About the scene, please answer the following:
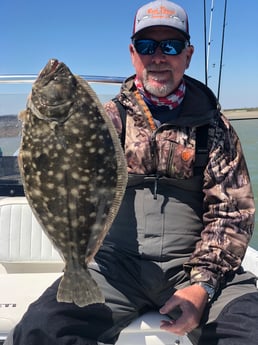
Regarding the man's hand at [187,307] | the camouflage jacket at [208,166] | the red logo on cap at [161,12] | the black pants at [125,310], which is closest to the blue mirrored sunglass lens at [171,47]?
the red logo on cap at [161,12]

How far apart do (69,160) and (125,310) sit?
43.8 inches

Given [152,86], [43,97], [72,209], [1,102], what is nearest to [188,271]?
[72,209]

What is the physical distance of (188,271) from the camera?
101 inches

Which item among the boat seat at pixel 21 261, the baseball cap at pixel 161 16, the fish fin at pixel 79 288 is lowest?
the boat seat at pixel 21 261

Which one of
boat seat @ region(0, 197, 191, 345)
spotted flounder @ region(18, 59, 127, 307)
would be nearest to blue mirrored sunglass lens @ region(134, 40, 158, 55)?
spotted flounder @ region(18, 59, 127, 307)

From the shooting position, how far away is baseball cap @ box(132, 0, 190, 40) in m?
2.69

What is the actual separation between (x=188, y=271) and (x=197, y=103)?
1051 millimetres

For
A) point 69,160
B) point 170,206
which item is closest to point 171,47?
point 170,206

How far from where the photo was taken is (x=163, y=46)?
271cm

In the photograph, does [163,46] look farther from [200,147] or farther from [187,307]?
[187,307]

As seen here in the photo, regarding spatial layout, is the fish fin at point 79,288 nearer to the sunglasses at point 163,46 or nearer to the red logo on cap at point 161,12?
the sunglasses at point 163,46

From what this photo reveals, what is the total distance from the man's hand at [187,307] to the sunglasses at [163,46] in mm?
1385

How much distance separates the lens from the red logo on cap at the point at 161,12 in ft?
8.91

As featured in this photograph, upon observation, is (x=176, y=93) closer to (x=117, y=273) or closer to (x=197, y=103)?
(x=197, y=103)
